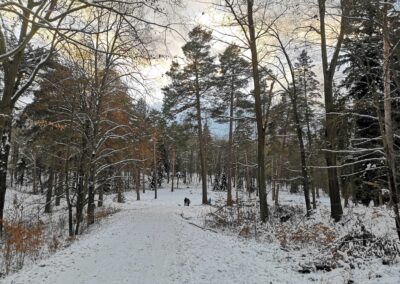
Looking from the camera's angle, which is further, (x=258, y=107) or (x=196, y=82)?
(x=196, y=82)

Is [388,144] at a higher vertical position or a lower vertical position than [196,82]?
lower

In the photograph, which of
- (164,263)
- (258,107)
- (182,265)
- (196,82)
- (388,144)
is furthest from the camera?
(196,82)

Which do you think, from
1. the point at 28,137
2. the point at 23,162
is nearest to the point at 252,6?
the point at 28,137

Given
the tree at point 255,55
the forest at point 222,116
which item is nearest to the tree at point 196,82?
the forest at point 222,116

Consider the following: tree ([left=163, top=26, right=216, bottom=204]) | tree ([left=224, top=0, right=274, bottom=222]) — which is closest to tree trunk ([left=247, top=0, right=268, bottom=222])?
tree ([left=224, top=0, right=274, bottom=222])

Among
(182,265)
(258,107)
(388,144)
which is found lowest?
(182,265)

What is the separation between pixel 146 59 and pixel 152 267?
430cm

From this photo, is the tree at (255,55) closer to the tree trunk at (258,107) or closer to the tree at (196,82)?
the tree trunk at (258,107)

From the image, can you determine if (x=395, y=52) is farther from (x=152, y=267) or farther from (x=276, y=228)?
Answer: (x=276, y=228)

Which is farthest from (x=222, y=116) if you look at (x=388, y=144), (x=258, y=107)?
(x=388, y=144)

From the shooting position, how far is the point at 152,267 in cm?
741

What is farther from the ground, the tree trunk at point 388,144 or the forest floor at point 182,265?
the tree trunk at point 388,144

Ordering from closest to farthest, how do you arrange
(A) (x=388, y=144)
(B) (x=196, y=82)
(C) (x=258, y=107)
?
(A) (x=388, y=144)
(C) (x=258, y=107)
(B) (x=196, y=82)

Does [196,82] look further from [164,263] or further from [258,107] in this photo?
[164,263]
